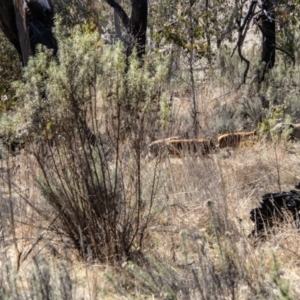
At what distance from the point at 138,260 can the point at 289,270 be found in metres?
0.84

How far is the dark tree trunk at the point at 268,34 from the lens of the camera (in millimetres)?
9430

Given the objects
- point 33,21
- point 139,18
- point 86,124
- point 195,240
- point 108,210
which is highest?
point 139,18

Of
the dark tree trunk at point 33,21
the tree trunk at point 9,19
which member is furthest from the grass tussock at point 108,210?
the tree trunk at point 9,19

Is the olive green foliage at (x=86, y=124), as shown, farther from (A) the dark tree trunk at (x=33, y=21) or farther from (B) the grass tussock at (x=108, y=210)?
(A) the dark tree trunk at (x=33, y=21)

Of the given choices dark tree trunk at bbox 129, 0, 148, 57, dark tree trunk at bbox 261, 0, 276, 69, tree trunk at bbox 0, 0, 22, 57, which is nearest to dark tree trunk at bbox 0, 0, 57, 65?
tree trunk at bbox 0, 0, 22, 57

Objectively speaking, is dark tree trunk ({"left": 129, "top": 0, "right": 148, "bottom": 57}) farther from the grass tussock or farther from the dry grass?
the grass tussock

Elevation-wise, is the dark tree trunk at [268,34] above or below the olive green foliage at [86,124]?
above

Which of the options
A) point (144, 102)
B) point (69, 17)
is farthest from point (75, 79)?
point (69, 17)

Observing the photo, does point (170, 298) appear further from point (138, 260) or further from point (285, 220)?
point (285, 220)

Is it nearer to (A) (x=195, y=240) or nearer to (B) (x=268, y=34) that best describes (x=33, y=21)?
(B) (x=268, y=34)

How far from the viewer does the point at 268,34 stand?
9.92m

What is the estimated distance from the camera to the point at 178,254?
3.63 meters

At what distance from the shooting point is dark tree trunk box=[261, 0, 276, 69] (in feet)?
30.9

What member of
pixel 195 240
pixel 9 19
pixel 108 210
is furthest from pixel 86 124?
pixel 9 19
